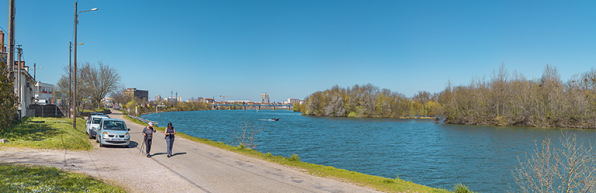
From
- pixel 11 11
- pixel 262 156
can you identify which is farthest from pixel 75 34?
pixel 262 156

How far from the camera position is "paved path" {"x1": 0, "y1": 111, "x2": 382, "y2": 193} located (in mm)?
10500

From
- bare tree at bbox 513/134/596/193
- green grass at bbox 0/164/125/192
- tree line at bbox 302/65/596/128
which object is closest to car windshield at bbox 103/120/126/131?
green grass at bbox 0/164/125/192

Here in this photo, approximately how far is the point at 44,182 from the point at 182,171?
4.62m

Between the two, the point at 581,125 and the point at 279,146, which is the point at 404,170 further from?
the point at 581,125

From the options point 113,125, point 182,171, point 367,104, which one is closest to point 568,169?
point 182,171

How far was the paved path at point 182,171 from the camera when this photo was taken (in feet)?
34.4

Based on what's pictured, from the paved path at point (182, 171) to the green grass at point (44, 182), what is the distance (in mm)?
936

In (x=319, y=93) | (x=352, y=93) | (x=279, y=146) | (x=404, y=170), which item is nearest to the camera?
(x=404, y=170)

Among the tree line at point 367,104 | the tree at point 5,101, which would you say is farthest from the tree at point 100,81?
the tree line at point 367,104

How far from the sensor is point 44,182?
345 inches

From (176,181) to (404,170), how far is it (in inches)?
724

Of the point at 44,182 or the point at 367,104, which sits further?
the point at 367,104

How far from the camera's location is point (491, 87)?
301 ft

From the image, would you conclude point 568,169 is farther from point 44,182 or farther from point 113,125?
point 113,125
